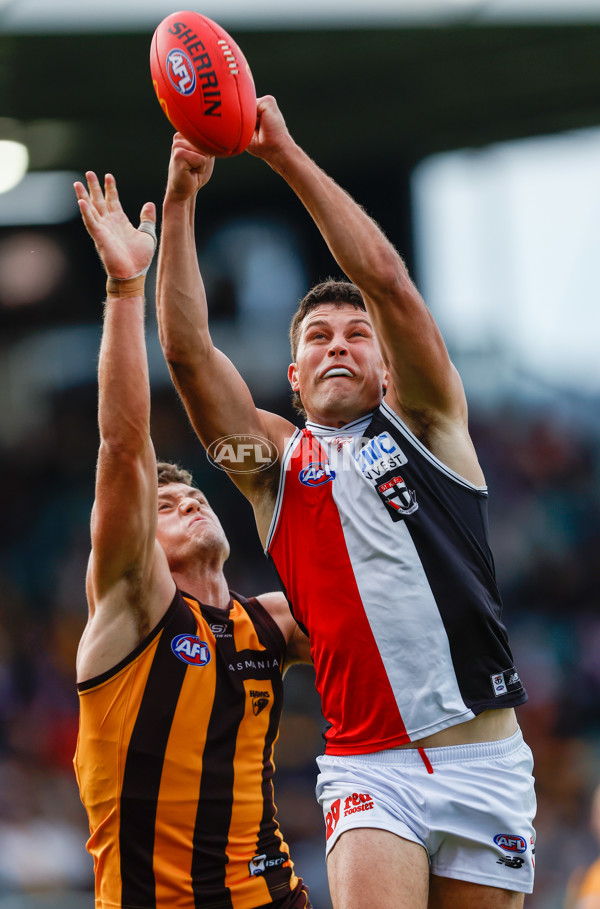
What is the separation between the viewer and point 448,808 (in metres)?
3.43

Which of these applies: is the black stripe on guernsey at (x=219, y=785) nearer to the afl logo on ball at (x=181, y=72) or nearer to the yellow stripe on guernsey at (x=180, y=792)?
the yellow stripe on guernsey at (x=180, y=792)

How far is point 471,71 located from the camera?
1238 cm

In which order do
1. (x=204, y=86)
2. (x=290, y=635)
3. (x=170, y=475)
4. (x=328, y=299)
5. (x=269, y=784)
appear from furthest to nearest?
(x=170, y=475), (x=290, y=635), (x=269, y=784), (x=328, y=299), (x=204, y=86)

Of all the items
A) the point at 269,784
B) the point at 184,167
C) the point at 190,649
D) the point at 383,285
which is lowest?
the point at 269,784

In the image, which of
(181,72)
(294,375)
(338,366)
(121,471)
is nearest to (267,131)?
(181,72)

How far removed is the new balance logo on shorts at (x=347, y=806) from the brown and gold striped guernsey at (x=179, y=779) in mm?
715

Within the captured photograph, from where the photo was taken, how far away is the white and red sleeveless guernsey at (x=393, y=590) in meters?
3.54

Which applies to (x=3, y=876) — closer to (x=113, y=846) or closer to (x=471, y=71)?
(x=113, y=846)

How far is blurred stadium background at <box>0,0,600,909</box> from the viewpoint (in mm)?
11141

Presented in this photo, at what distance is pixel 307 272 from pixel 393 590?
10122 millimetres

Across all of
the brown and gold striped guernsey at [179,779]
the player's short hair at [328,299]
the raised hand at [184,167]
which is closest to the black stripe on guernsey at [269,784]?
the brown and gold striped guernsey at [179,779]

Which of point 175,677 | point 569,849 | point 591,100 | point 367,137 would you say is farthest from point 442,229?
point 175,677

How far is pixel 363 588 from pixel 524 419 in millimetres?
9864

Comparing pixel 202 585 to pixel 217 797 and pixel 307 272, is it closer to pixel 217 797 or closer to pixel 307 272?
pixel 217 797
